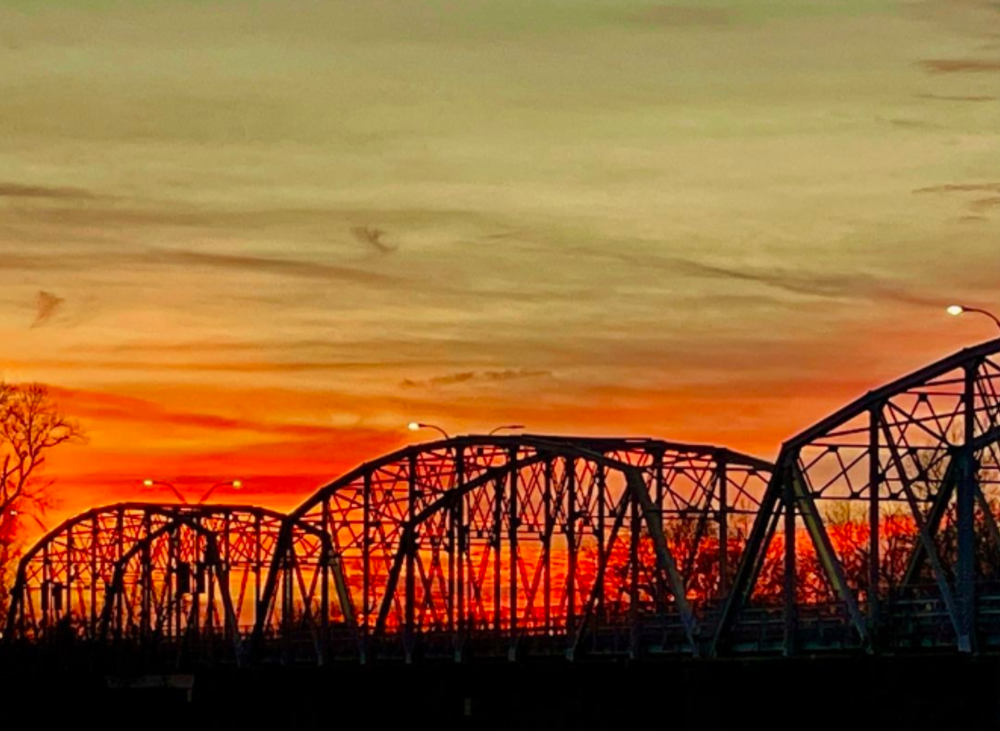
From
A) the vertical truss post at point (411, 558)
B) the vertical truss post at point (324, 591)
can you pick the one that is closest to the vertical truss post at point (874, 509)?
the vertical truss post at point (411, 558)

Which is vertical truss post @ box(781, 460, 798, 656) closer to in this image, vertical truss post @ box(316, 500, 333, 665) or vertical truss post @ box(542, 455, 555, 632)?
vertical truss post @ box(542, 455, 555, 632)

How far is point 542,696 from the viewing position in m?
110

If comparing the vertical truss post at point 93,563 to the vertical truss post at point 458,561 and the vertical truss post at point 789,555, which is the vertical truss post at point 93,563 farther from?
the vertical truss post at point 789,555

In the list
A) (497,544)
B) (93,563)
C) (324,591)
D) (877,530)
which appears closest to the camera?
(877,530)

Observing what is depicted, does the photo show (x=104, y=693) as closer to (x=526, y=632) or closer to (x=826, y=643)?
(x=526, y=632)

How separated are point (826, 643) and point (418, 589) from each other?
52425 millimetres

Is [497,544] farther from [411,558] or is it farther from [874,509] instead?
[874,509]

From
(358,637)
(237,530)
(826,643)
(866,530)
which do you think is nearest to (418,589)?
(358,637)

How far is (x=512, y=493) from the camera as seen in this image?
117m

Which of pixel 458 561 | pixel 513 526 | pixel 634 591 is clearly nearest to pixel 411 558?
pixel 458 561

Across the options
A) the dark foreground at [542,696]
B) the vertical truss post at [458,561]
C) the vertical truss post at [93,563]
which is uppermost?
the vertical truss post at [93,563]

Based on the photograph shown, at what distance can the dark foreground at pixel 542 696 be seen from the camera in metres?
83.3

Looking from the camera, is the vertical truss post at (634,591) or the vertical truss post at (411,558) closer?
the vertical truss post at (634,591)

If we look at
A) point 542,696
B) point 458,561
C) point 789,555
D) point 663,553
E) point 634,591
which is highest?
point 458,561
